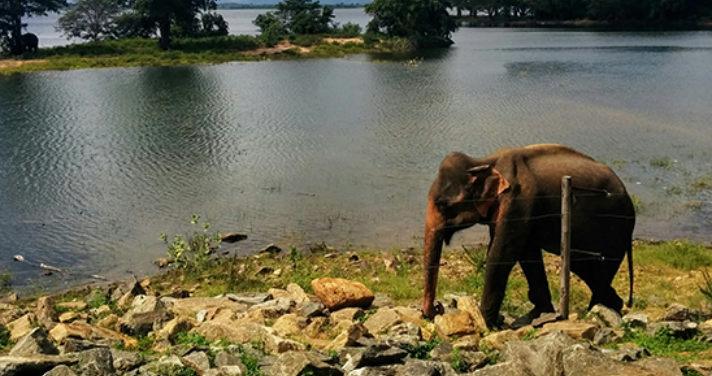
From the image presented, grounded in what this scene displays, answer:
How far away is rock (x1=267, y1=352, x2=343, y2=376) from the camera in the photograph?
6.88 meters

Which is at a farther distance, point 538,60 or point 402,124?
point 538,60

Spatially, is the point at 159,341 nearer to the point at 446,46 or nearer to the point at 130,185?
the point at 130,185

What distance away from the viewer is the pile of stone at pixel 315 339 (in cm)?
694

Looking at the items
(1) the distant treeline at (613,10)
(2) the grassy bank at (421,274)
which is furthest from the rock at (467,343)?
(1) the distant treeline at (613,10)

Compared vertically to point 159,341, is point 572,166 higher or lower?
higher

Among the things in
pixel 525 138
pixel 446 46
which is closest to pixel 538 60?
pixel 446 46

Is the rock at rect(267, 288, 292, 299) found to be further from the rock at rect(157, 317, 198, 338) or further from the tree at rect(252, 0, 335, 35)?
the tree at rect(252, 0, 335, 35)

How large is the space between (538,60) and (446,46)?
1916 centimetres

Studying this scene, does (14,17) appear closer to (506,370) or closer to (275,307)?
(275,307)

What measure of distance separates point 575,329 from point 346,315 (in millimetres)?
3270

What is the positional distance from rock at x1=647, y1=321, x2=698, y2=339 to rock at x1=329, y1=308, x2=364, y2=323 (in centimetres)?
387

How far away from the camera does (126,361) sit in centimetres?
758

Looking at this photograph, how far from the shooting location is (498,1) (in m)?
124

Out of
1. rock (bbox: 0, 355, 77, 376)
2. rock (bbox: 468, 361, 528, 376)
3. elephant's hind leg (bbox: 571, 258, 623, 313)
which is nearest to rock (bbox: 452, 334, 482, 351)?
rock (bbox: 468, 361, 528, 376)
